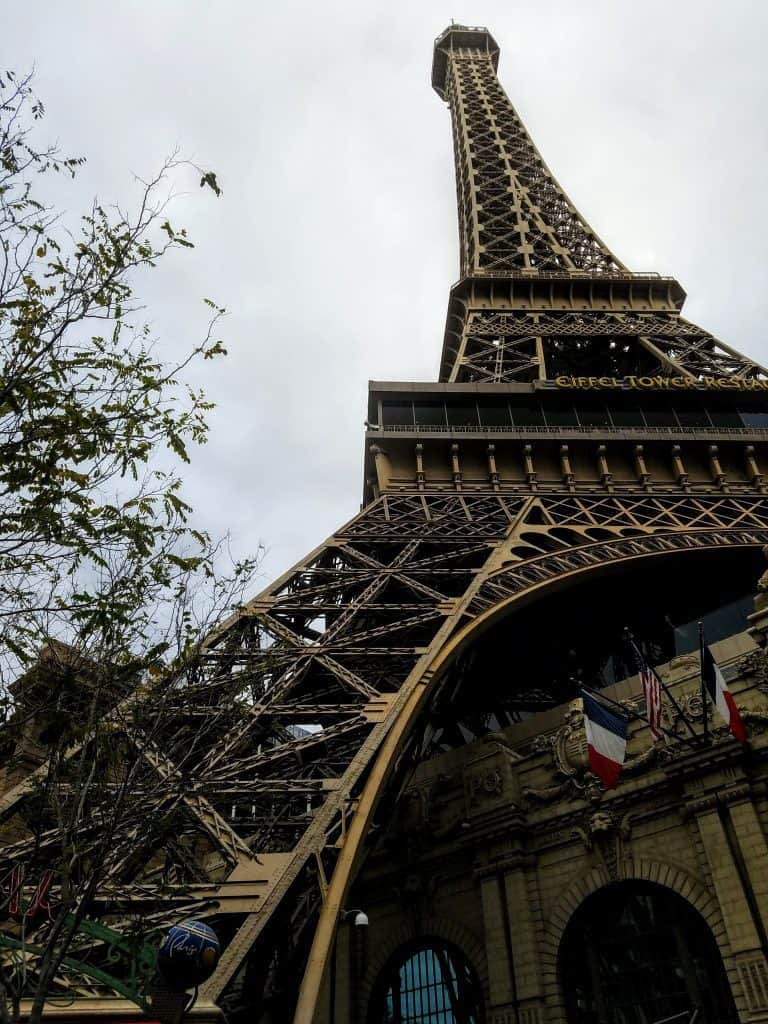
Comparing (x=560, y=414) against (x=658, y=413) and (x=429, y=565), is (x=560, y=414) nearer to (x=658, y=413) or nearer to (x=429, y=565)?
(x=658, y=413)

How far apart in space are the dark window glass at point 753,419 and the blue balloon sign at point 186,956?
3232 cm

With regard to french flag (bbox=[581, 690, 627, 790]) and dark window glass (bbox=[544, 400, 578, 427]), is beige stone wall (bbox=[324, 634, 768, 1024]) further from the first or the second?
dark window glass (bbox=[544, 400, 578, 427])

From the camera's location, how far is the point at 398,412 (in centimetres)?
3416

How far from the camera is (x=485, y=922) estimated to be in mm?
21422

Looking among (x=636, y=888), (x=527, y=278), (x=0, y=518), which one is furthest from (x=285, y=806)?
(x=527, y=278)

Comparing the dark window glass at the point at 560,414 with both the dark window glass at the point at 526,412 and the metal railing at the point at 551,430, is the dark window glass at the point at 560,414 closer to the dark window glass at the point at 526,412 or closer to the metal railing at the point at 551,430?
the dark window glass at the point at 526,412

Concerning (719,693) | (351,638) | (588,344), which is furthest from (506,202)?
(719,693)

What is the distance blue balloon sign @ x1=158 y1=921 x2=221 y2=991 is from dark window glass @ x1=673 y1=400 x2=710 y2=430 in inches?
1204

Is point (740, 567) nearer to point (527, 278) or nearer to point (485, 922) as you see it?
point (485, 922)

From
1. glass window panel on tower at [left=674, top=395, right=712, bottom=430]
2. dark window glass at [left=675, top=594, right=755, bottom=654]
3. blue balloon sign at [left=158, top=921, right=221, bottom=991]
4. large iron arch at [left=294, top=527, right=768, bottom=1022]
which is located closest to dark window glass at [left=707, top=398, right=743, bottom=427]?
glass window panel on tower at [left=674, top=395, right=712, bottom=430]

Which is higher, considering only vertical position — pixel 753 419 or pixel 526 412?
pixel 526 412

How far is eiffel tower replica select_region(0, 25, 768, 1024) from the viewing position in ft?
41.6

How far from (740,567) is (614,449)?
6.68m

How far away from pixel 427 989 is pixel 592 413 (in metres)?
23.5
